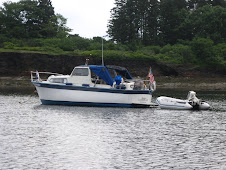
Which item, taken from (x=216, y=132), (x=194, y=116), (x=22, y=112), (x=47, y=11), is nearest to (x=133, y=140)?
(x=216, y=132)

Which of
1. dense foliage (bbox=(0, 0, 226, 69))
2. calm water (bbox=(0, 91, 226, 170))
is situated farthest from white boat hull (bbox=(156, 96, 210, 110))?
dense foliage (bbox=(0, 0, 226, 69))

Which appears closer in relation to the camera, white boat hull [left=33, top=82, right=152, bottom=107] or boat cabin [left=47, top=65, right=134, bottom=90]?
white boat hull [left=33, top=82, right=152, bottom=107]

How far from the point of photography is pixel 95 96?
32.6 meters

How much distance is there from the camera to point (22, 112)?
1191 inches

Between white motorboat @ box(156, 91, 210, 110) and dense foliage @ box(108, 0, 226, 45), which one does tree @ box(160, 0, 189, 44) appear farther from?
white motorboat @ box(156, 91, 210, 110)

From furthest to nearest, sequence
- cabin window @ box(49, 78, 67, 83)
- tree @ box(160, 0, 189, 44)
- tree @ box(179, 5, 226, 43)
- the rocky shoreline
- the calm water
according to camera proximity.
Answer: tree @ box(160, 0, 189, 44)
tree @ box(179, 5, 226, 43)
the rocky shoreline
cabin window @ box(49, 78, 67, 83)
the calm water

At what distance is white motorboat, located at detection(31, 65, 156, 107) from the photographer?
32250 millimetres

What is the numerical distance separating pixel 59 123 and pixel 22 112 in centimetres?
621

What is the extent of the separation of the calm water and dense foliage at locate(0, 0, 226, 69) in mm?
39115

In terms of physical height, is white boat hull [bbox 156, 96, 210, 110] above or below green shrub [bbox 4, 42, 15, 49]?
below

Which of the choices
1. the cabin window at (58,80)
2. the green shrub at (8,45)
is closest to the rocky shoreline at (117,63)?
the green shrub at (8,45)

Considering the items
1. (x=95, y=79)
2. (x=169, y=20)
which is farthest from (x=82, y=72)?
(x=169, y=20)

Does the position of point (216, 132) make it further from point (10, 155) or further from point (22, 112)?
point (22, 112)

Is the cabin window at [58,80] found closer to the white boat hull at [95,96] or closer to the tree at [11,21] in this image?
the white boat hull at [95,96]
